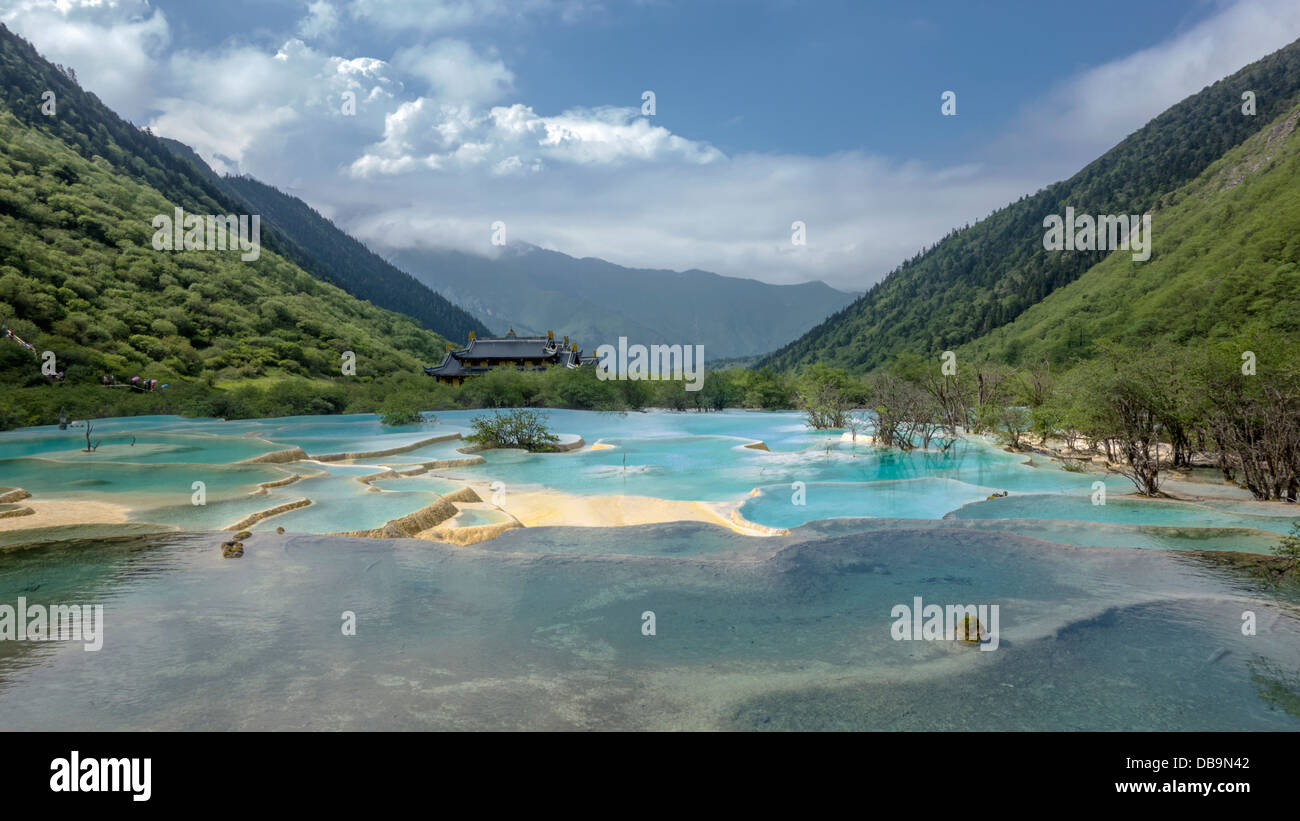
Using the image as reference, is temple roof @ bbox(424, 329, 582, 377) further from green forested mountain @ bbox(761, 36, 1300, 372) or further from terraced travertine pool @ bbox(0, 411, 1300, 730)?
green forested mountain @ bbox(761, 36, 1300, 372)

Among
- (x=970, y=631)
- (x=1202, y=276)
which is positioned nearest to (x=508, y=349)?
(x=970, y=631)

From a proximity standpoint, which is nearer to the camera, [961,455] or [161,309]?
[961,455]

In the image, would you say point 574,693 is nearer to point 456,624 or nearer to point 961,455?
point 456,624

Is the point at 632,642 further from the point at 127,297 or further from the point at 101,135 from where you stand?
the point at 101,135

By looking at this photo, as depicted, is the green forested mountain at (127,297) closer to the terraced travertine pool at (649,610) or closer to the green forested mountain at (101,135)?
the green forested mountain at (101,135)

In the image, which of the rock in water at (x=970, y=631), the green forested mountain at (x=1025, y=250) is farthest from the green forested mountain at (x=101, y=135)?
the rock in water at (x=970, y=631)
